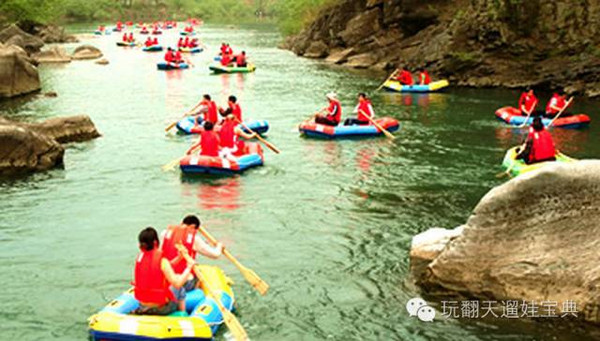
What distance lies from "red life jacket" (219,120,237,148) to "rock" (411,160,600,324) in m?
8.54

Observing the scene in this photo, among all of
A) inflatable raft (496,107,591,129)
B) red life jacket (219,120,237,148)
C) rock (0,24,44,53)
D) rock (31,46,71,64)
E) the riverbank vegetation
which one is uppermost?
the riverbank vegetation

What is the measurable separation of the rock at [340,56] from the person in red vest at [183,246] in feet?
121

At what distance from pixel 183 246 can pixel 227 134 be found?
8.77 metres

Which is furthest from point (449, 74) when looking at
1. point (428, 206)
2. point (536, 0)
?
point (428, 206)

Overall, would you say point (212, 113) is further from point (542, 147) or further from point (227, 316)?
point (227, 316)

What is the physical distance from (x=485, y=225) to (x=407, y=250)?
2542mm

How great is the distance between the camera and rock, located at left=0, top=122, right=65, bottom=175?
16875 mm

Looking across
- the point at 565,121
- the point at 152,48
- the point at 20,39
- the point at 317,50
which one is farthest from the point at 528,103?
the point at 152,48

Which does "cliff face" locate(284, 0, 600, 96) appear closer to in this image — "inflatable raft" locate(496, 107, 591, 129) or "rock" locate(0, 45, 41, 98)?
"inflatable raft" locate(496, 107, 591, 129)

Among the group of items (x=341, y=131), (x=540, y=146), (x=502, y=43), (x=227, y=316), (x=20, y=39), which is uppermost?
(x=502, y=43)

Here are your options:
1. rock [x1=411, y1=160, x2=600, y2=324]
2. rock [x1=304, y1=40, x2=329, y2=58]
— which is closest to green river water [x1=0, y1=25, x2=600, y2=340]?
rock [x1=411, y1=160, x2=600, y2=324]

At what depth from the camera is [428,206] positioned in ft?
48.0

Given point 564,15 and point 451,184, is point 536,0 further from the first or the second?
point 451,184

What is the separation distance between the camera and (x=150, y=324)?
26.3ft
